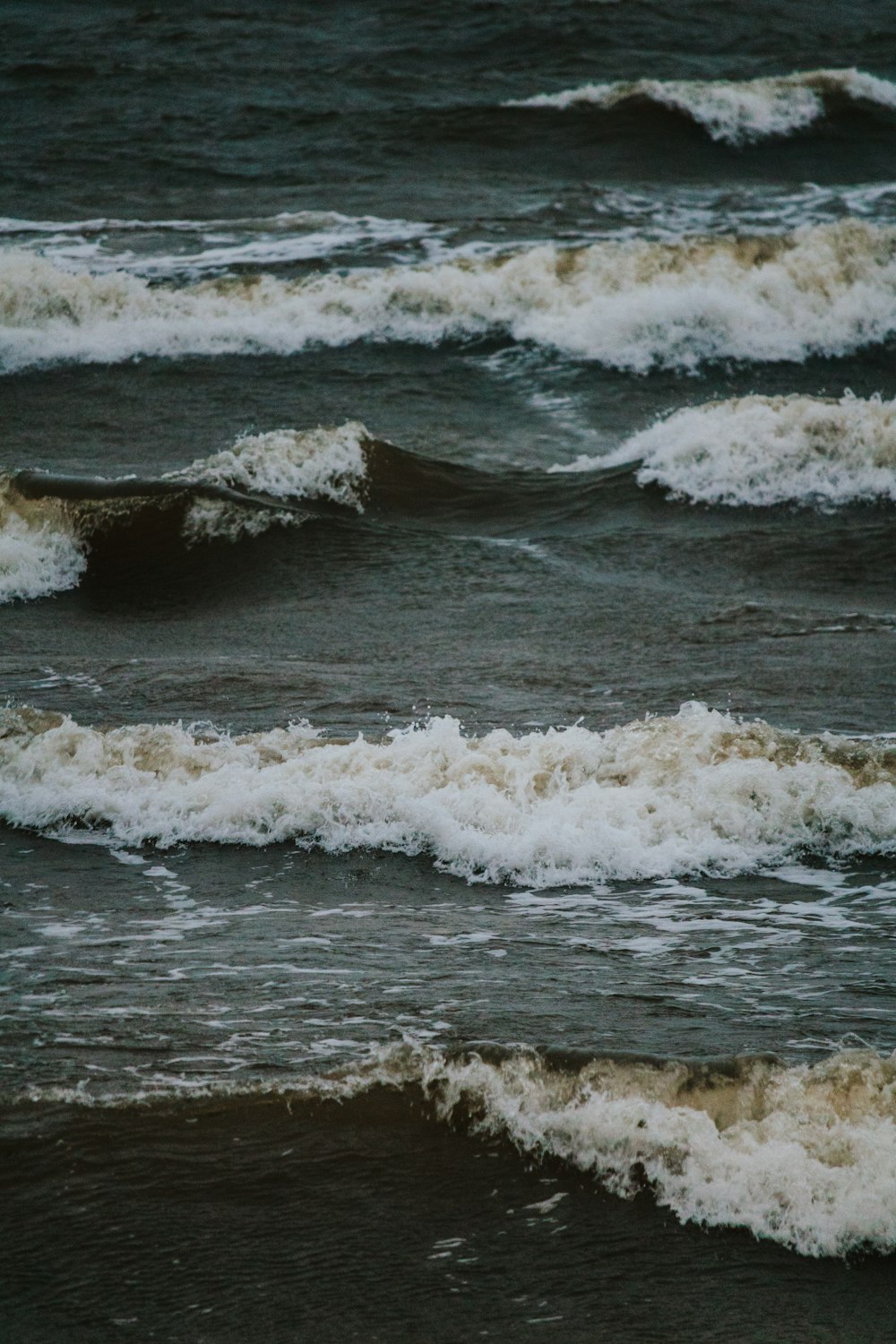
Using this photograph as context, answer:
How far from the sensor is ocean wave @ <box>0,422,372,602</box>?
9.75 metres

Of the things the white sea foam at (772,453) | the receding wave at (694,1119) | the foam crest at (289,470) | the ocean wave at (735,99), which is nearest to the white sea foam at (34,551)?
the foam crest at (289,470)

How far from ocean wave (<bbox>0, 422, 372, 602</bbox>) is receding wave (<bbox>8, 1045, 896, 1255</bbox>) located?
5857 millimetres

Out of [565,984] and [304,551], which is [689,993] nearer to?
[565,984]

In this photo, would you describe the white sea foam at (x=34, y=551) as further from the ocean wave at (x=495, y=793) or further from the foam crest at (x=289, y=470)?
the ocean wave at (x=495, y=793)

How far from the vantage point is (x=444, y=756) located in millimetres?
6562

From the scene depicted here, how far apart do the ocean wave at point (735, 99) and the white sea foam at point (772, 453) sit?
9.93 meters

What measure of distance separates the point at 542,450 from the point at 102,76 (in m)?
12.3

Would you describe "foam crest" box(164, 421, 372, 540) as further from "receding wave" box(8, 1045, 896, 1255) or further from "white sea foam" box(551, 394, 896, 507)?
"receding wave" box(8, 1045, 896, 1255)

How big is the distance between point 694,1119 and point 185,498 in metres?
7.16

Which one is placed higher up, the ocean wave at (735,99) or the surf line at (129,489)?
the ocean wave at (735,99)

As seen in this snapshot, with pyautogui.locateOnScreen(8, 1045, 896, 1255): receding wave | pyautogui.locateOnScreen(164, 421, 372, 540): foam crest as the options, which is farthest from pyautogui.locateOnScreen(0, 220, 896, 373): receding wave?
pyautogui.locateOnScreen(8, 1045, 896, 1255): receding wave

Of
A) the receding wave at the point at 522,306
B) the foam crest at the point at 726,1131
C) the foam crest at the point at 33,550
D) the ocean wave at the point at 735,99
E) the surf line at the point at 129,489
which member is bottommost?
the foam crest at the point at 726,1131

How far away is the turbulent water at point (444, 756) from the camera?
3812 millimetres

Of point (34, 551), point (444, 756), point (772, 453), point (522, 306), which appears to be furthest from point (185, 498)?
point (522, 306)
